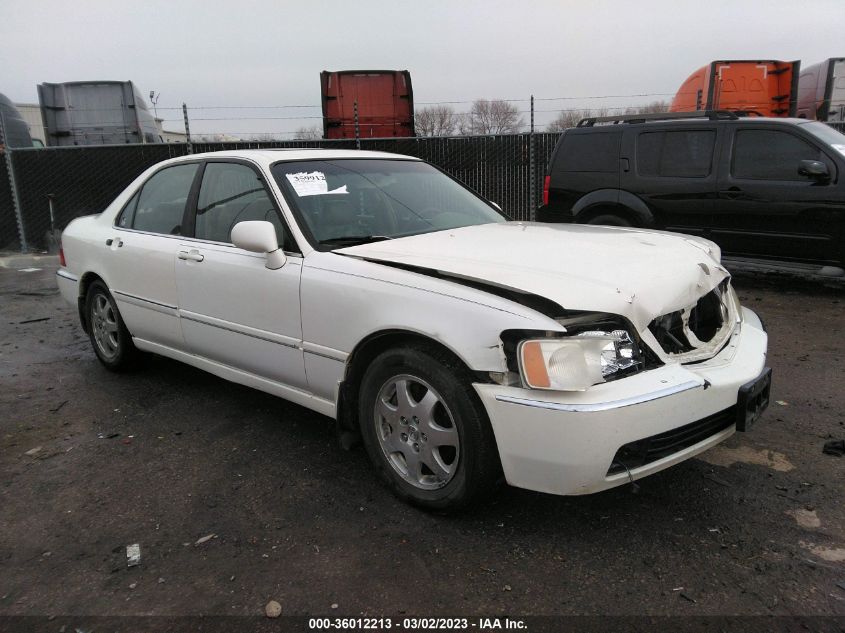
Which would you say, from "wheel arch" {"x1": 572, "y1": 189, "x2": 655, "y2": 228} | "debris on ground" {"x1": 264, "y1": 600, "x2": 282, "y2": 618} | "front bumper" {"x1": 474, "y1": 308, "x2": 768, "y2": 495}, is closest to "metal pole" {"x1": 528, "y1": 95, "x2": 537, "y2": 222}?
"wheel arch" {"x1": 572, "y1": 189, "x2": 655, "y2": 228}

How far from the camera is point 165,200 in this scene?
4.29 meters

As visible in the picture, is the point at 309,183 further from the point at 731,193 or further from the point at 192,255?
the point at 731,193

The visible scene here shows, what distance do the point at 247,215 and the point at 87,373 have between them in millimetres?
2305

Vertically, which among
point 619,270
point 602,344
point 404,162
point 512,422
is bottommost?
point 512,422

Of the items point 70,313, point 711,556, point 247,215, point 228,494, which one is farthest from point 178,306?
point 70,313

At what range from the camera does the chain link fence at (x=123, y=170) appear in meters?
11.6

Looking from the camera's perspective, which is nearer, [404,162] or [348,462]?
[348,462]

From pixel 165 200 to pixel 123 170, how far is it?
832 centimetres

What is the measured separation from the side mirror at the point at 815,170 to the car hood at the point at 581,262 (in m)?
3.67

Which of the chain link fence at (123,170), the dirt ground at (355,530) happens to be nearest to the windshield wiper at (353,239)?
the dirt ground at (355,530)

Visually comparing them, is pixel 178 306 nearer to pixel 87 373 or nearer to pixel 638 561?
pixel 87 373

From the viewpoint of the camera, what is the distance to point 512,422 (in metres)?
2.36

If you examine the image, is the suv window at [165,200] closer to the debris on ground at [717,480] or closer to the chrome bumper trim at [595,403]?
the chrome bumper trim at [595,403]

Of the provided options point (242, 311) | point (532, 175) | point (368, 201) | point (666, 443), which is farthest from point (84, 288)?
point (532, 175)
